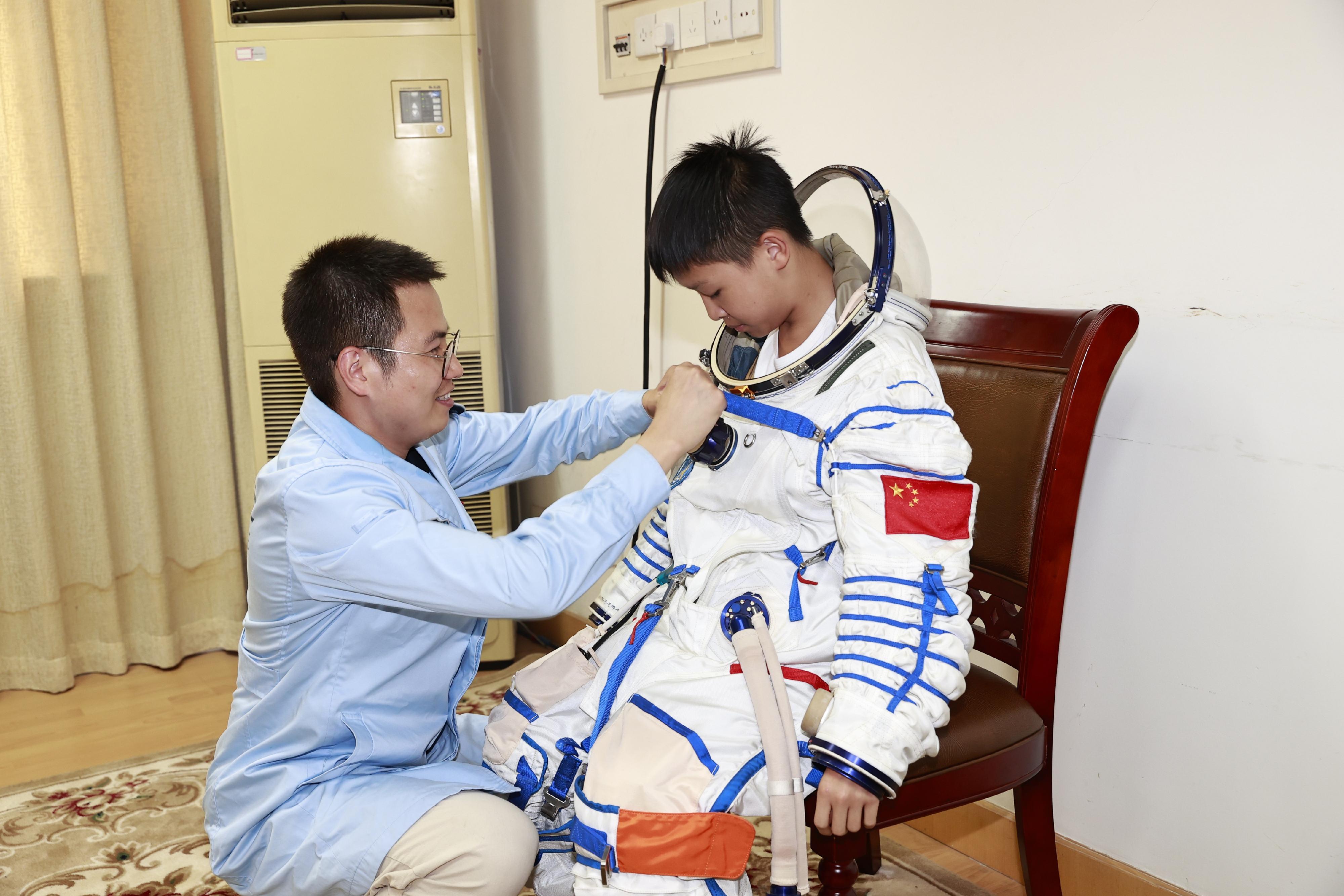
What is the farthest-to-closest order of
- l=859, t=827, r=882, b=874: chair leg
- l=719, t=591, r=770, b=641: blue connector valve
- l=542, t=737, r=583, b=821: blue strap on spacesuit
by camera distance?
l=859, t=827, r=882, b=874: chair leg → l=542, t=737, r=583, b=821: blue strap on spacesuit → l=719, t=591, r=770, b=641: blue connector valve

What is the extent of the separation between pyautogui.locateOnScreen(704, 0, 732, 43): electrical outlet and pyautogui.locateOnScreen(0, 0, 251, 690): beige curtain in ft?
4.72

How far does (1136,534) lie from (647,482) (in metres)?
0.80

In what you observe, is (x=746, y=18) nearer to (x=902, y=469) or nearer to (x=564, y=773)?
(x=902, y=469)

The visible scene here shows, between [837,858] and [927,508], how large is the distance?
0.45 metres

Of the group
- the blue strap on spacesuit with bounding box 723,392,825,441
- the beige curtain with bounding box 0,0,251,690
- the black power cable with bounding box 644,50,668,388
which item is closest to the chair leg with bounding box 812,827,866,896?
the blue strap on spacesuit with bounding box 723,392,825,441

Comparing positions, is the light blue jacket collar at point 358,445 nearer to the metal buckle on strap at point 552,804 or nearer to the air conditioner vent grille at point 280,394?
the metal buckle on strap at point 552,804

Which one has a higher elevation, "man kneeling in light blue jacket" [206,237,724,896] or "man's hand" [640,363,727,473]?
"man's hand" [640,363,727,473]

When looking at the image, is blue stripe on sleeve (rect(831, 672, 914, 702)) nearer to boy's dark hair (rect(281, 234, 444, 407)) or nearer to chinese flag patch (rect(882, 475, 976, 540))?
chinese flag patch (rect(882, 475, 976, 540))

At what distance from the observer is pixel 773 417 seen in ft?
4.25

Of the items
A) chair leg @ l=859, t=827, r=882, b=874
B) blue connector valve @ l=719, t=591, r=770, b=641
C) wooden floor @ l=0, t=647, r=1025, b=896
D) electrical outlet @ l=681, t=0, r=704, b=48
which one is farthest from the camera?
wooden floor @ l=0, t=647, r=1025, b=896

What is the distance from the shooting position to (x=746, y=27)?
2033 millimetres

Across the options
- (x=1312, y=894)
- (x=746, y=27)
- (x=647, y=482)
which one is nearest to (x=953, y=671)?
(x=647, y=482)

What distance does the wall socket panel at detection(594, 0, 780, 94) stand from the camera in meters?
Result: 2.01

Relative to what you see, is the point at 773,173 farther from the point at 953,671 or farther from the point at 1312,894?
the point at 1312,894
